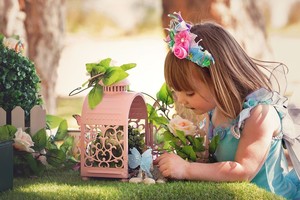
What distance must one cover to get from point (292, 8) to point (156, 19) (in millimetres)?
961

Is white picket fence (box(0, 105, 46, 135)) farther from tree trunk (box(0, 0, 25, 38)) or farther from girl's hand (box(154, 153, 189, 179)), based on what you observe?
tree trunk (box(0, 0, 25, 38))

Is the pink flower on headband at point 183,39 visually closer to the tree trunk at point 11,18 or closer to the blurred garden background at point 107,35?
the blurred garden background at point 107,35

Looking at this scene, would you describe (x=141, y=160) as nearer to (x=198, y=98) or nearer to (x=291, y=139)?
(x=198, y=98)

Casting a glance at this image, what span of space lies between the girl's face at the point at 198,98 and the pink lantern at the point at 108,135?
138 mm

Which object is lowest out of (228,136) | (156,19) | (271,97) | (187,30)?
(228,136)

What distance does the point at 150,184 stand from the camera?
5.14ft

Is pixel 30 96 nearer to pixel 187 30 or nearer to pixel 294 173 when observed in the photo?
pixel 187 30

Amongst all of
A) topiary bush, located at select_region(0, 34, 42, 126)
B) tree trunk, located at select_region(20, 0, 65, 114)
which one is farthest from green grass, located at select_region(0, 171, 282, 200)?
tree trunk, located at select_region(20, 0, 65, 114)

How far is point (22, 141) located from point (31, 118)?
0.13m

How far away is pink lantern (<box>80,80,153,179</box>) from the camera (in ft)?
5.36

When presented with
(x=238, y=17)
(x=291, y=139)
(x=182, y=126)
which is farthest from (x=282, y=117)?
(x=238, y=17)

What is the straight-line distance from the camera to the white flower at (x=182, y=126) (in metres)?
1.66

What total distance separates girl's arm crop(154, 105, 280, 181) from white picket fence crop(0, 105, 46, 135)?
426 mm

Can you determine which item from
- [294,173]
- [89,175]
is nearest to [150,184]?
[89,175]
